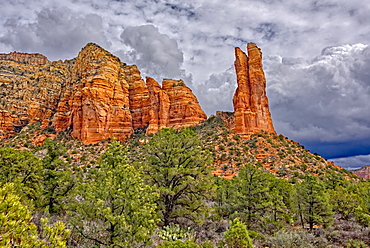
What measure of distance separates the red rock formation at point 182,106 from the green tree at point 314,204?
59856mm

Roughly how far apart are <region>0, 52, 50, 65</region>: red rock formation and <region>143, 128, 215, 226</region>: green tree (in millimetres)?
124743

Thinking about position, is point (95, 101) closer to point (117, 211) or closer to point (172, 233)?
point (172, 233)

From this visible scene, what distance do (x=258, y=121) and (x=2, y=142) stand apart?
7819 centimetres

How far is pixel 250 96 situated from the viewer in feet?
231

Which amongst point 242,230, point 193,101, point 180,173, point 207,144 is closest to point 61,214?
point 180,173

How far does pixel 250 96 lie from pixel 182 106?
972 inches

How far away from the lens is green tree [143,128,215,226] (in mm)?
16891

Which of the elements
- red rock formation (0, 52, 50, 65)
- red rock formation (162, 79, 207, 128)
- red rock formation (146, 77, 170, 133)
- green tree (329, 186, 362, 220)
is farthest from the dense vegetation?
red rock formation (0, 52, 50, 65)

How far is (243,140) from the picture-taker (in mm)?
62500

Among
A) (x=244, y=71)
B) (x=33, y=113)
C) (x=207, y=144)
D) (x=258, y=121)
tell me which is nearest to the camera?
(x=207, y=144)

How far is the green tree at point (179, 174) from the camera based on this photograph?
55.4 feet

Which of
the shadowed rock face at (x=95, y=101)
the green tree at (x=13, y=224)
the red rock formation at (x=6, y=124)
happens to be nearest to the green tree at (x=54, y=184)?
the green tree at (x=13, y=224)

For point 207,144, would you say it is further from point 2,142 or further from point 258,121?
point 2,142

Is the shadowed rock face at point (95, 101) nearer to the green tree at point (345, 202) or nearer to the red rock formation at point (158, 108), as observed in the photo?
the red rock formation at point (158, 108)
